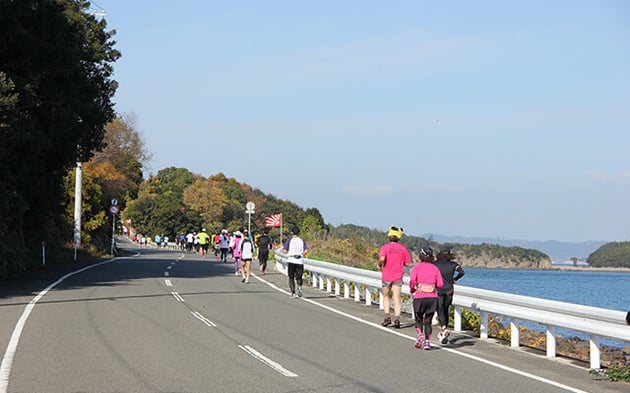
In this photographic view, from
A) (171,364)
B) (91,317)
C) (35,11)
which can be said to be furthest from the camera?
(35,11)

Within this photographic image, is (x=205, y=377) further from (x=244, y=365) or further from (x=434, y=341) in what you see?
(x=434, y=341)

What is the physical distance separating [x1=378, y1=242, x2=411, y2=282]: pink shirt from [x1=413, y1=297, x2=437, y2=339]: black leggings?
2866 millimetres

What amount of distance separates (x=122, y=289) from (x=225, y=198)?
104945 millimetres

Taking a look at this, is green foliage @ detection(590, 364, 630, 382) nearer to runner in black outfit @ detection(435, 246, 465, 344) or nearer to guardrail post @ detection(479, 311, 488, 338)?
runner in black outfit @ detection(435, 246, 465, 344)

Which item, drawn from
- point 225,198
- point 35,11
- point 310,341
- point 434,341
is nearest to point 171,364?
point 310,341

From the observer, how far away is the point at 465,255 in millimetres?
93875

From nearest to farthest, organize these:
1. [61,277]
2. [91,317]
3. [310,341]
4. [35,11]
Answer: [310,341] → [91,317] → [35,11] → [61,277]

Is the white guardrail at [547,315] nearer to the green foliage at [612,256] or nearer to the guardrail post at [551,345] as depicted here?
the guardrail post at [551,345]

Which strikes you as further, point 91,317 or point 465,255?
point 465,255

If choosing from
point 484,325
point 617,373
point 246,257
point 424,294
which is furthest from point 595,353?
point 246,257

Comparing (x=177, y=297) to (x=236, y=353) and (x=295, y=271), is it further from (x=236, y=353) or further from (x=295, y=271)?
(x=236, y=353)

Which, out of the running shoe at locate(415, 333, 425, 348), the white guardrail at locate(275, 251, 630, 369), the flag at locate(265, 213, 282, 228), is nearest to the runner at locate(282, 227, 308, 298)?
the white guardrail at locate(275, 251, 630, 369)

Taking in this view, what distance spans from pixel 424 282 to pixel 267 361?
11.3ft

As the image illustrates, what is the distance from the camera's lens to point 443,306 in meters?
14.1
